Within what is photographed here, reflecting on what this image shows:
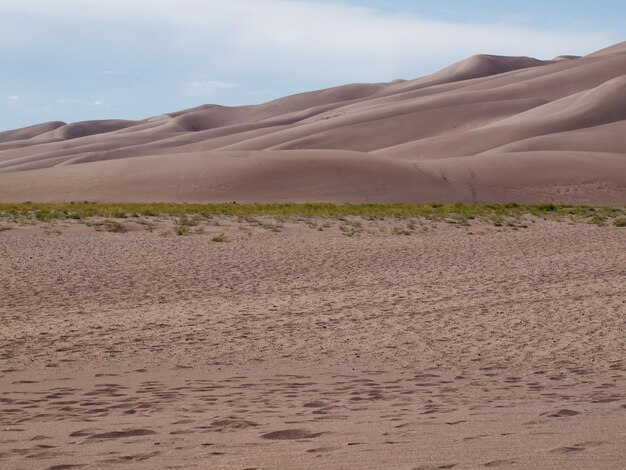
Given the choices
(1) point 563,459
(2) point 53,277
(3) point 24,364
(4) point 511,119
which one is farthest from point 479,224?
(4) point 511,119

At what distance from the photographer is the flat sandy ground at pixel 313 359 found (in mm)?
5465

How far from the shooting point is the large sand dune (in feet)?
148

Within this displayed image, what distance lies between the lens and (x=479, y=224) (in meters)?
26.3

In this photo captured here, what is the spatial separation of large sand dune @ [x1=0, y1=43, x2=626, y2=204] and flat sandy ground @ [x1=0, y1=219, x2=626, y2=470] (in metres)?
26.7

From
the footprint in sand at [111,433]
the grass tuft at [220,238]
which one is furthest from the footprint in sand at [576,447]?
the grass tuft at [220,238]

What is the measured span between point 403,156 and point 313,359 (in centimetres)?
6353

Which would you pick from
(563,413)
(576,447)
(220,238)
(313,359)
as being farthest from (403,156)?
(576,447)

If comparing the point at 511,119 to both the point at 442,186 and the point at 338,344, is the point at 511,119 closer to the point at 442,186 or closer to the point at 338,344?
the point at 442,186

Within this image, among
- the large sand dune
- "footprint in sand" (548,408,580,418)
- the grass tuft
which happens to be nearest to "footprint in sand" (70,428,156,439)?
"footprint in sand" (548,408,580,418)

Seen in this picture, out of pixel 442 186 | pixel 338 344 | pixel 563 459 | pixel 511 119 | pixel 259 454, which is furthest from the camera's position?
pixel 511 119

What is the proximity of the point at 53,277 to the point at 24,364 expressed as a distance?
6.45 metres

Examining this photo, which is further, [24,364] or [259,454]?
[24,364]

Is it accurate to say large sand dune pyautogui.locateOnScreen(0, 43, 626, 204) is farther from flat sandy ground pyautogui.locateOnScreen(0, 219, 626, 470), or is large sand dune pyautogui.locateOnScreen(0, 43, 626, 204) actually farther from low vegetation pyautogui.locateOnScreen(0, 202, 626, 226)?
flat sandy ground pyautogui.locateOnScreen(0, 219, 626, 470)

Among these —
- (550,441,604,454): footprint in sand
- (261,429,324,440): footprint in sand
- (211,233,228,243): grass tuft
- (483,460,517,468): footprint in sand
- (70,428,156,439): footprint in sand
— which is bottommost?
(550,441,604,454): footprint in sand
